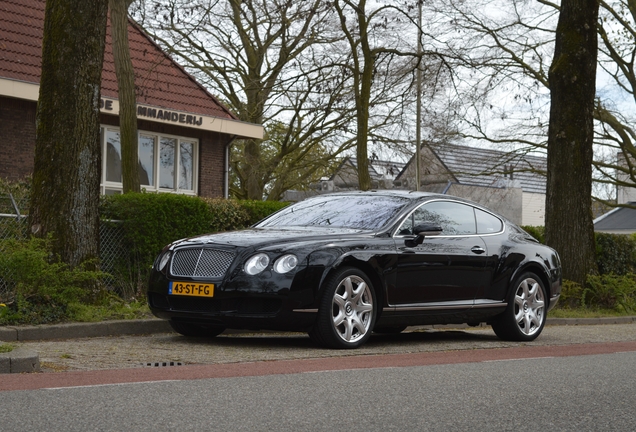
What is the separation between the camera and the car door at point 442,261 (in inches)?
401

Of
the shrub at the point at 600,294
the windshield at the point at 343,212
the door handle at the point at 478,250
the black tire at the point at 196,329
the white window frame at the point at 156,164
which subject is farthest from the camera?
the white window frame at the point at 156,164

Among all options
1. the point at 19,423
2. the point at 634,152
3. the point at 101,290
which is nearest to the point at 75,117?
the point at 101,290

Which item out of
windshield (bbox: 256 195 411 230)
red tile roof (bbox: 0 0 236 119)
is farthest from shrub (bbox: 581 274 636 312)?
red tile roof (bbox: 0 0 236 119)

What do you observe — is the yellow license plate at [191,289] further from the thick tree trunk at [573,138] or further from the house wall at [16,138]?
the house wall at [16,138]

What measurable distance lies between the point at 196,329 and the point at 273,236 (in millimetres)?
1558

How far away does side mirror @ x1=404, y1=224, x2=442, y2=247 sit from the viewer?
404 inches

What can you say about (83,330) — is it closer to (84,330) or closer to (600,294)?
(84,330)

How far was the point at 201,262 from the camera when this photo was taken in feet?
30.7

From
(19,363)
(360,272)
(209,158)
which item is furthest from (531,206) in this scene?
(19,363)

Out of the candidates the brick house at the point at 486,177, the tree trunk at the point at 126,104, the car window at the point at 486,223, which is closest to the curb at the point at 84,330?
the car window at the point at 486,223

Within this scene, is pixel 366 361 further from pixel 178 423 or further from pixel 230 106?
pixel 230 106

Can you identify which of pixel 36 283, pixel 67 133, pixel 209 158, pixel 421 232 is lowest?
pixel 36 283

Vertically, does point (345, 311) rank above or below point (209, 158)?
below

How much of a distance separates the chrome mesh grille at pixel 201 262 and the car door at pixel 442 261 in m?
1.86
